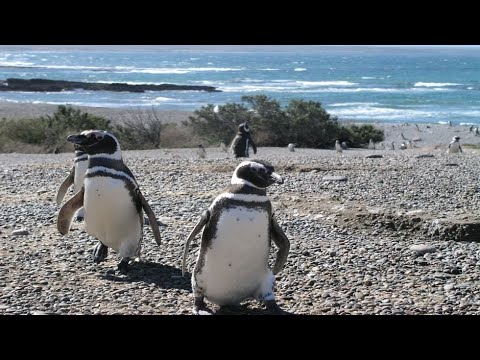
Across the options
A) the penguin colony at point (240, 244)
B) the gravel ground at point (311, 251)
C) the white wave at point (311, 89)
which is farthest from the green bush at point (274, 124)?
the white wave at point (311, 89)

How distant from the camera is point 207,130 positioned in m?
18.5

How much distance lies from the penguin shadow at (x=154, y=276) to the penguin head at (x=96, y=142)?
2.71 feet

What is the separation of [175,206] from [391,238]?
2.42 metres

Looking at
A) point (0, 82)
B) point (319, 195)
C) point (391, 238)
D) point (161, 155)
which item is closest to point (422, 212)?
point (391, 238)

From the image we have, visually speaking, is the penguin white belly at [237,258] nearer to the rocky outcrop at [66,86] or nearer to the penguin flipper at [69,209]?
the penguin flipper at [69,209]

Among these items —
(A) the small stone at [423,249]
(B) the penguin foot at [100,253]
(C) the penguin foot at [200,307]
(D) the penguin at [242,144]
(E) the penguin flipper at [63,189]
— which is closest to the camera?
(C) the penguin foot at [200,307]

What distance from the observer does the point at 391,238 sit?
577 centimetres

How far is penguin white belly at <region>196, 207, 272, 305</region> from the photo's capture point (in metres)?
3.77

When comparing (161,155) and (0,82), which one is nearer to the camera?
(161,155)

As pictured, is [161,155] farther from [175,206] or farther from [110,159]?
[110,159]

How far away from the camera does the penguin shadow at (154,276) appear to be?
4.52 metres

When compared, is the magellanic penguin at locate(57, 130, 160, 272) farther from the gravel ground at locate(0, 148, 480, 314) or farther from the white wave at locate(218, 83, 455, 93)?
the white wave at locate(218, 83, 455, 93)

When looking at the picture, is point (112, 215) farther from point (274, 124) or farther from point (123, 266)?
point (274, 124)

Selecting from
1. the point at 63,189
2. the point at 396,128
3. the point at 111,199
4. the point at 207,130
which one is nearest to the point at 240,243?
the point at 111,199
